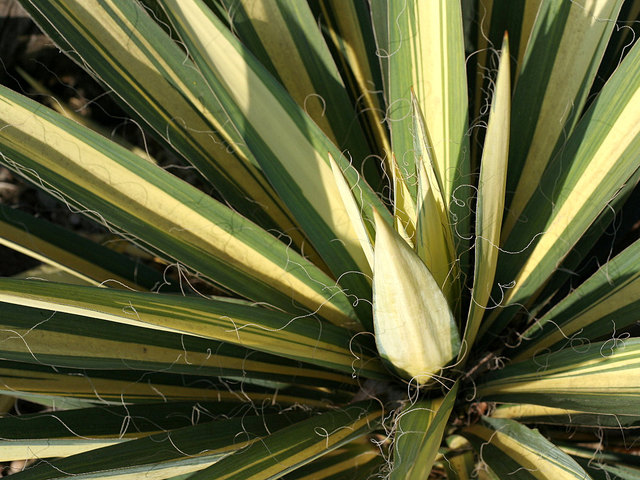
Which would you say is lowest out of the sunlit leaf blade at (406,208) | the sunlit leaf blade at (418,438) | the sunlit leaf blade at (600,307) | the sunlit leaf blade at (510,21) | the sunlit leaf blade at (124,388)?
the sunlit leaf blade at (124,388)

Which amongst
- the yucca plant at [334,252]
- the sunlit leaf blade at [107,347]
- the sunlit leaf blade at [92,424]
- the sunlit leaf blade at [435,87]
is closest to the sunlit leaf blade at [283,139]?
the yucca plant at [334,252]

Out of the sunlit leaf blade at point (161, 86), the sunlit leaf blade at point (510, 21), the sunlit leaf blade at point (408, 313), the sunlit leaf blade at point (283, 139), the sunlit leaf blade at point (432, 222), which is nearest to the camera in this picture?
the sunlit leaf blade at point (408, 313)

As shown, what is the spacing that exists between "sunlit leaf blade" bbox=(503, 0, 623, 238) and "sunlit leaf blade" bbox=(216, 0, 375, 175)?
0.83 ft

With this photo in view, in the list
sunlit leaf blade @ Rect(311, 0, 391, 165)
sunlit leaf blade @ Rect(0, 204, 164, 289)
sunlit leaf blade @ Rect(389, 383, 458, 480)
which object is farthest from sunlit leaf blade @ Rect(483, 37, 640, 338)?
sunlit leaf blade @ Rect(0, 204, 164, 289)

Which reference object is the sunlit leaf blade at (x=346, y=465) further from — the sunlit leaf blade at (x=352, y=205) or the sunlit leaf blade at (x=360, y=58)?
the sunlit leaf blade at (x=360, y=58)

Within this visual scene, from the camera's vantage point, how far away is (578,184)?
95 centimetres

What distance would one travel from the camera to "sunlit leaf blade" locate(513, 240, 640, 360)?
0.97m

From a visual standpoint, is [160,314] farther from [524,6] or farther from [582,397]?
[524,6]

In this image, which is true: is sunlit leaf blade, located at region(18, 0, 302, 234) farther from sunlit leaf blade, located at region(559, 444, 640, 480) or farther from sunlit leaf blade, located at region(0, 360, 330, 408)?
sunlit leaf blade, located at region(559, 444, 640, 480)

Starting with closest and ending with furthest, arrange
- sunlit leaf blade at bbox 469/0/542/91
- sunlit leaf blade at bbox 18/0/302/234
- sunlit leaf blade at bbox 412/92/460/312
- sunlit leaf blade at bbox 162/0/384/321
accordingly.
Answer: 1. sunlit leaf blade at bbox 412/92/460/312
2. sunlit leaf blade at bbox 162/0/384/321
3. sunlit leaf blade at bbox 18/0/302/234
4. sunlit leaf blade at bbox 469/0/542/91

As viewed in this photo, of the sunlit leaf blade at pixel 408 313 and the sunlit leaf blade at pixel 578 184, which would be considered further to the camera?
the sunlit leaf blade at pixel 578 184

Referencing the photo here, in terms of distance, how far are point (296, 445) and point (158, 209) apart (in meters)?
0.41

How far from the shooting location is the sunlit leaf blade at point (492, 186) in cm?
77

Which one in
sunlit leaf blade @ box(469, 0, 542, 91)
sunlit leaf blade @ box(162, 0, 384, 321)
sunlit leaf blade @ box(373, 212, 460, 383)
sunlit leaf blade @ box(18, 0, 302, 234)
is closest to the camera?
sunlit leaf blade @ box(373, 212, 460, 383)
